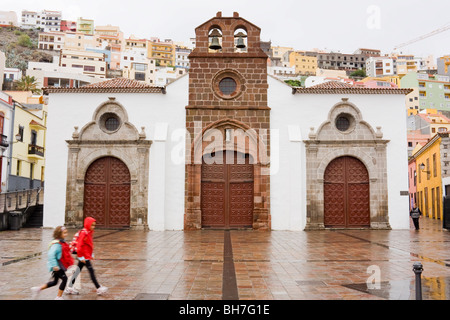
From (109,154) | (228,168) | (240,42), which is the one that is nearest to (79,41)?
(109,154)

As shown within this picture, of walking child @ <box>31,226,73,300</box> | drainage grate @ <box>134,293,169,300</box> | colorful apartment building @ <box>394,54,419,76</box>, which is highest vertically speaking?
colorful apartment building @ <box>394,54,419,76</box>

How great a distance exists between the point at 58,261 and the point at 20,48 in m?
112

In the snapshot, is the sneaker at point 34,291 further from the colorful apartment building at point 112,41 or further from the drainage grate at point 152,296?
the colorful apartment building at point 112,41

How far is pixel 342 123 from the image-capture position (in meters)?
20.9

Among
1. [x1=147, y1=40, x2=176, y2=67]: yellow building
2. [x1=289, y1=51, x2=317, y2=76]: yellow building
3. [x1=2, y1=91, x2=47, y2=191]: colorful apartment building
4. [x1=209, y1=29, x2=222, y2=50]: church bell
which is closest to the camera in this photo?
[x1=209, y1=29, x2=222, y2=50]: church bell

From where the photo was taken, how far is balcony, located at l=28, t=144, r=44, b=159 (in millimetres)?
35875

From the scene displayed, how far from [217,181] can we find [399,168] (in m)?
8.64

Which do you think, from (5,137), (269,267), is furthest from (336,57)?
(269,267)

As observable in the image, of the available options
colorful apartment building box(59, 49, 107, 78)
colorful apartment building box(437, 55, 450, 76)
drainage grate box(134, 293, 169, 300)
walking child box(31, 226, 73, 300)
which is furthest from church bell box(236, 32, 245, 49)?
colorful apartment building box(437, 55, 450, 76)

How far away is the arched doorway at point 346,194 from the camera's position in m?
20.1

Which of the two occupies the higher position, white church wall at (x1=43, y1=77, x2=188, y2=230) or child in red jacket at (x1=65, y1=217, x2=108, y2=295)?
white church wall at (x1=43, y1=77, x2=188, y2=230)

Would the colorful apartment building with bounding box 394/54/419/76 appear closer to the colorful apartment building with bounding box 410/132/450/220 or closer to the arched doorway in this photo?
the colorful apartment building with bounding box 410/132/450/220

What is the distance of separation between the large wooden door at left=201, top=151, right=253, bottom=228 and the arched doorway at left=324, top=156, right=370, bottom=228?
3.74 m
